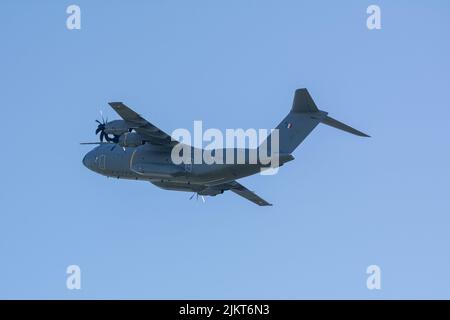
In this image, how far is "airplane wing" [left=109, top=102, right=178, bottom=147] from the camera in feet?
104

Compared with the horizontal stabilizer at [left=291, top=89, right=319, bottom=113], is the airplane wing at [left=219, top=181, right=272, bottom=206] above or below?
below

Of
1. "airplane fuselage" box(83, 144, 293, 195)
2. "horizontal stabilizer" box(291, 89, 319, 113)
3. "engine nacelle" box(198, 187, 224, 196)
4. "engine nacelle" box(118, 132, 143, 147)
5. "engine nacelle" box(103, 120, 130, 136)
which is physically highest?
"horizontal stabilizer" box(291, 89, 319, 113)

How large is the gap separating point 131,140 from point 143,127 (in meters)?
1.22

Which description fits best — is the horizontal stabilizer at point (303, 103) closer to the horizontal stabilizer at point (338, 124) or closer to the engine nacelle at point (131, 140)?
the horizontal stabilizer at point (338, 124)

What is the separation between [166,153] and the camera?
111 ft

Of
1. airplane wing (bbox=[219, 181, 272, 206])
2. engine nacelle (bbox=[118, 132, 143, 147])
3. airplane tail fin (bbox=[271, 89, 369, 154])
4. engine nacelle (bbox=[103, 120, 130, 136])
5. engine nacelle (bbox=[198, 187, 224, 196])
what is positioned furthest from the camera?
airplane wing (bbox=[219, 181, 272, 206])

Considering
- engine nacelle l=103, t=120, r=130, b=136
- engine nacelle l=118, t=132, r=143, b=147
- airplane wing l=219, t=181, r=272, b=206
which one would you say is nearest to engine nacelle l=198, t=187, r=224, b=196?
airplane wing l=219, t=181, r=272, b=206

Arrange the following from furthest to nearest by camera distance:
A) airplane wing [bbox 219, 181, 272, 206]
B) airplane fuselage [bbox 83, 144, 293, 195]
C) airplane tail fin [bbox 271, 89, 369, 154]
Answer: airplane wing [bbox 219, 181, 272, 206], airplane fuselage [bbox 83, 144, 293, 195], airplane tail fin [bbox 271, 89, 369, 154]

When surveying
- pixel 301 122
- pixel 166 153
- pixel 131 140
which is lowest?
pixel 166 153

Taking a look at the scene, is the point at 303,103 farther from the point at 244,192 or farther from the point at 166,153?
the point at 244,192

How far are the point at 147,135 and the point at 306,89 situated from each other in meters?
6.06

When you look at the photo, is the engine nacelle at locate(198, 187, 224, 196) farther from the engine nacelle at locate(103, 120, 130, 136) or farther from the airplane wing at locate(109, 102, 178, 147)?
the engine nacelle at locate(103, 120, 130, 136)

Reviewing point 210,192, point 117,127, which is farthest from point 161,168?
point 210,192
